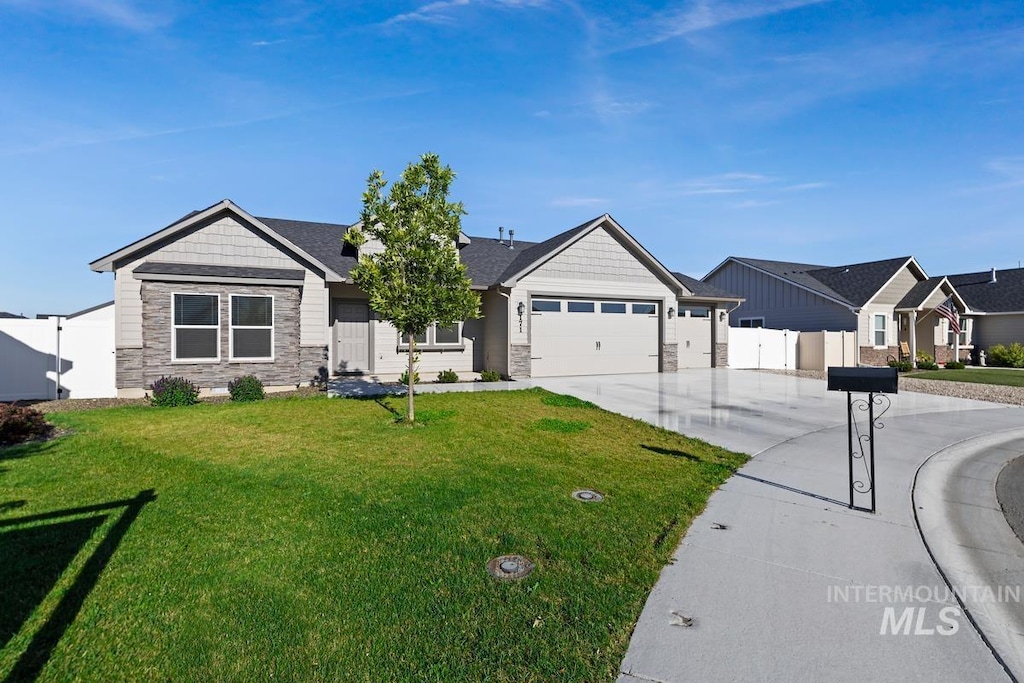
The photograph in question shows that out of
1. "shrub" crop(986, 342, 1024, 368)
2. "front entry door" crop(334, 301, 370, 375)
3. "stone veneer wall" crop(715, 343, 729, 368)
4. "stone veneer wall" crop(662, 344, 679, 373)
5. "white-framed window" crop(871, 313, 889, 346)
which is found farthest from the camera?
"shrub" crop(986, 342, 1024, 368)

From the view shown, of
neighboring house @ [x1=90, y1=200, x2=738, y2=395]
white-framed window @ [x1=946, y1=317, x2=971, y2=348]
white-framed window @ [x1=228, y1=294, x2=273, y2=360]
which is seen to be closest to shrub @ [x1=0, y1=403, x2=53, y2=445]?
neighboring house @ [x1=90, y1=200, x2=738, y2=395]

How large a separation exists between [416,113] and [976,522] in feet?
51.9

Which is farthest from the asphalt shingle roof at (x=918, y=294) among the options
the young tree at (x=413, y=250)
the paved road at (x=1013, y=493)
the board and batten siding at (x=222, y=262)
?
the board and batten siding at (x=222, y=262)

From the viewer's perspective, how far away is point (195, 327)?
13.3 metres

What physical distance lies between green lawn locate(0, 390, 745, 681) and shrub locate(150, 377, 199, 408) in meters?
3.91

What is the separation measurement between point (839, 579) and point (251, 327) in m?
14.4

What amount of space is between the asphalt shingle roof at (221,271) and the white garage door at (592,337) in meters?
8.00

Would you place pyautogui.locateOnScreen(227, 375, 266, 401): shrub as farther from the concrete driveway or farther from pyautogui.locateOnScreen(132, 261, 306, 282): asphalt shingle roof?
the concrete driveway

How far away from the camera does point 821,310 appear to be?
2538 cm

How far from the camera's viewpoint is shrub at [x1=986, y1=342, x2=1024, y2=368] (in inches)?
1027

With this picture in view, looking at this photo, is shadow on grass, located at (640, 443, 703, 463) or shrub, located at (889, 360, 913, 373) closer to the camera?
shadow on grass, located at (640, 443, 703, 463)

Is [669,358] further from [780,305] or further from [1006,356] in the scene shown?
[1006,356]

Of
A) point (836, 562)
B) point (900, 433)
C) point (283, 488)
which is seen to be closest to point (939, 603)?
point (836, 562)

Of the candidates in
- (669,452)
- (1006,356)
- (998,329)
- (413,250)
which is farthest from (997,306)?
(413,250)
